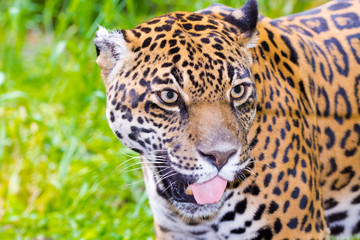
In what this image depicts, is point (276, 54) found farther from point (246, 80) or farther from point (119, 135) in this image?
point (119, 135)

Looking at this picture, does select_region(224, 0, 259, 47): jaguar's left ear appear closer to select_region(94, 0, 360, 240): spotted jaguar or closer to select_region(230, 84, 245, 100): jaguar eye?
select_region(94, 0, 360, 240): spotted jaguar

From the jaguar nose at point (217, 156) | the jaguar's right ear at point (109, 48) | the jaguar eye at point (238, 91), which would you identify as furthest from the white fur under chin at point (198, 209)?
the jaguar's right ear at point (109, 48)

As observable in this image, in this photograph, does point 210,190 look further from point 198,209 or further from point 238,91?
point 238,91

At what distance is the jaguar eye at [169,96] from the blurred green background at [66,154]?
168 cm

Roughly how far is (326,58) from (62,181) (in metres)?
2.48

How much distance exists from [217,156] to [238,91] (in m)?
0.41

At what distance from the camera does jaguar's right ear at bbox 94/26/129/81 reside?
3092 mm

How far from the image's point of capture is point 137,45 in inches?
121

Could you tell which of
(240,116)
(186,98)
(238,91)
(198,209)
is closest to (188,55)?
(186,98)

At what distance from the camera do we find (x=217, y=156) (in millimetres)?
2805

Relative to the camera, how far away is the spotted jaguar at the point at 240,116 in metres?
2.91

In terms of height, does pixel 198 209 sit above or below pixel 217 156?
below

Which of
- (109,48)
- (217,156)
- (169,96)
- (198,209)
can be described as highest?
(109,48)

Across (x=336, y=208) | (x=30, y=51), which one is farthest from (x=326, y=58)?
(x=30, y=51)
